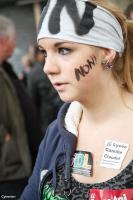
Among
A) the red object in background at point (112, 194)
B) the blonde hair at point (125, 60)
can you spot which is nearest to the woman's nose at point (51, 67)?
the blonde hair at point (125, 60)

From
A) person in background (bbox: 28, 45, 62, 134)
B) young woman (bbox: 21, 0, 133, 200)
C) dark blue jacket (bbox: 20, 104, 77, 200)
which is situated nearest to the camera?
young woman (bbox: 21, 0, 133, 200)

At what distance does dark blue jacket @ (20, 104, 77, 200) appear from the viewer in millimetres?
2193

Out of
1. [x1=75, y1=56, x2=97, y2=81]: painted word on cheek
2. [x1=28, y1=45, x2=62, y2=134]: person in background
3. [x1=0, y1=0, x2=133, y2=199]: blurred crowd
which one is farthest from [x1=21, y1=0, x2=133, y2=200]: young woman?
[x1=28, y1=45, x2=62, y2=134]: person in background

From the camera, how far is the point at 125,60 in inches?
89.4

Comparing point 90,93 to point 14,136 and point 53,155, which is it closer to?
point 53,155

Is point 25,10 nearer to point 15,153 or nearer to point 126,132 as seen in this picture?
point 15,153

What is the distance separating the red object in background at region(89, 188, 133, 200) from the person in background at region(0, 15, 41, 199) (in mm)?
1781

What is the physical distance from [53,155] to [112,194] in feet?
1.27

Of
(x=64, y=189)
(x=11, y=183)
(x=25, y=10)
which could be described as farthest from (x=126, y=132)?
(x=25, y=10)

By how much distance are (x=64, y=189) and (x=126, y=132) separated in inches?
13.7

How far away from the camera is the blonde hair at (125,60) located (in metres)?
2.23

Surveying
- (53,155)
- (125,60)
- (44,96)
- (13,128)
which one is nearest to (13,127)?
(13,128)

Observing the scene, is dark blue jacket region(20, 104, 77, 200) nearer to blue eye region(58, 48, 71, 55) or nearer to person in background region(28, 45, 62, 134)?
blue eye region(58, 48, 71, 55)

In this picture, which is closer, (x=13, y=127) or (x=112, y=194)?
(x=112, y=194)
